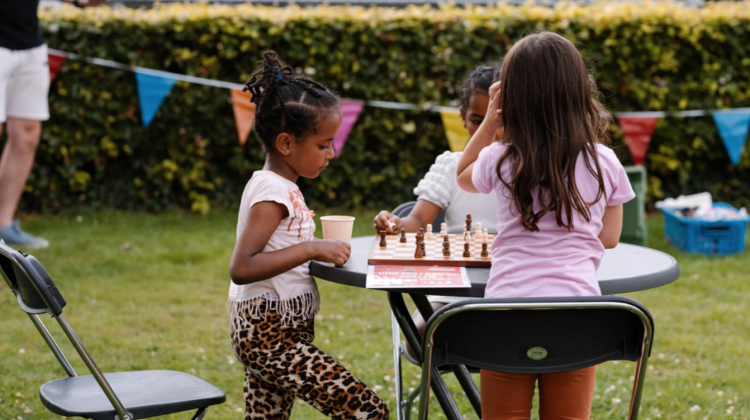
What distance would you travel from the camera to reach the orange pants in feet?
7.11

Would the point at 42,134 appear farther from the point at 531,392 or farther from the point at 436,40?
the point at 531,392

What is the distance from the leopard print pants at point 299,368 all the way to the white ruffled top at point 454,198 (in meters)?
0.97

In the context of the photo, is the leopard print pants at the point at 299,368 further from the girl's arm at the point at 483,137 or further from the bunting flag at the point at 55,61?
the bunting flag at the point at 55,61

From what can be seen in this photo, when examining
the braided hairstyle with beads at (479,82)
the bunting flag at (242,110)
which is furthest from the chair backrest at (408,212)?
the bunting flag at (242,110)

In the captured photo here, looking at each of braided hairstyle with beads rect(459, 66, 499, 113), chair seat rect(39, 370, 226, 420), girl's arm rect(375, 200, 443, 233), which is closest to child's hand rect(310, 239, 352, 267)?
chair seat rect(39, 370, 226, 420)

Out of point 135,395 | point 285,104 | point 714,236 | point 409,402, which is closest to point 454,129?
point 714,236

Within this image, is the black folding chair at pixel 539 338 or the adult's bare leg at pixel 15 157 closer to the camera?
the black folding chair at pixel 539 338

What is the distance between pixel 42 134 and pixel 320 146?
17.8ft

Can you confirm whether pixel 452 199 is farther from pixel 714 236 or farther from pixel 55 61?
pixel 55 61

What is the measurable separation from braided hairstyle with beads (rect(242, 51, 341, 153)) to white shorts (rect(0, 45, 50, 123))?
3.72 metres

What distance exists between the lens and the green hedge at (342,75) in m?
7.24

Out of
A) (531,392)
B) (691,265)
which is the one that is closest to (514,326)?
(531,392)

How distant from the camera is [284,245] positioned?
8.14 ft

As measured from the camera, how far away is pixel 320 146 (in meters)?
2.55
